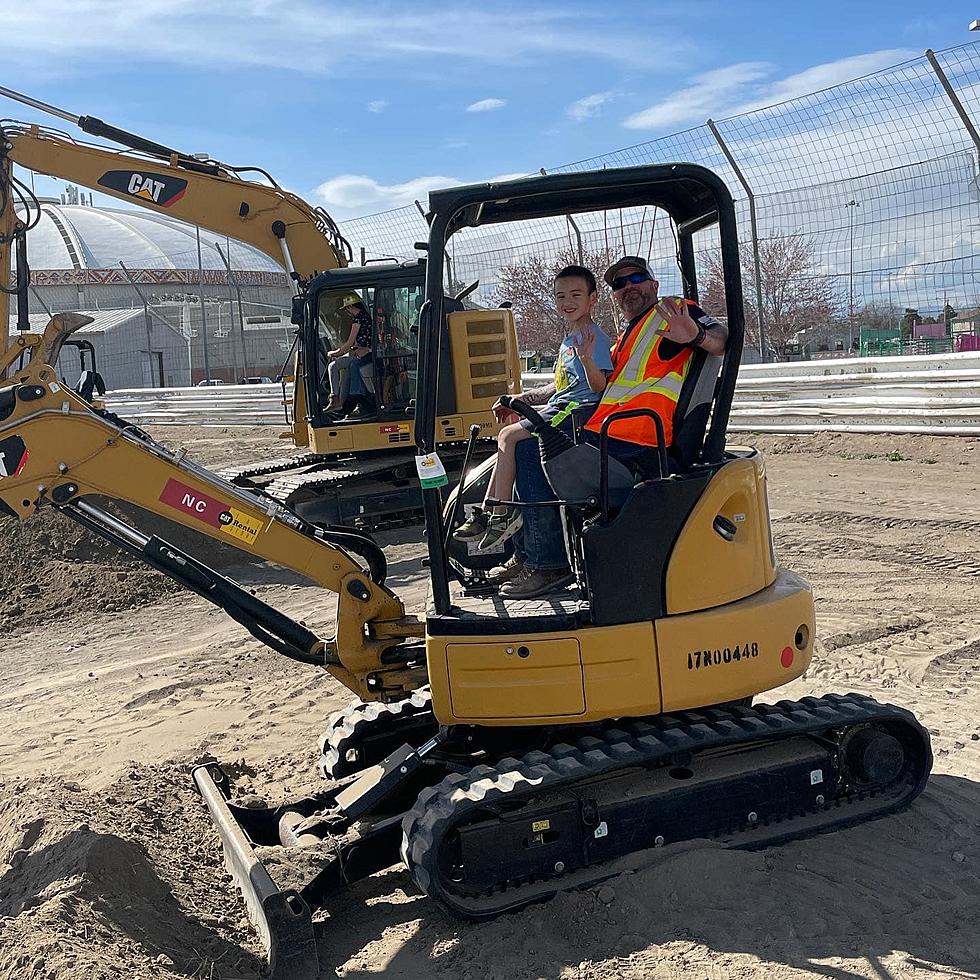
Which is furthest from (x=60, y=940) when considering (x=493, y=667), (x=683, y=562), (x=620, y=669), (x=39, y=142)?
(x=39, y=142)

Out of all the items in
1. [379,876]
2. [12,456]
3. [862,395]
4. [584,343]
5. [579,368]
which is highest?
[584,343]

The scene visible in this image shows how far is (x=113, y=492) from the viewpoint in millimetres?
5066

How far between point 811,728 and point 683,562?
915 mm

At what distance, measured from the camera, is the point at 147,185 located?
10375 mm

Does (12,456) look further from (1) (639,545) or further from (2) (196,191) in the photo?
(2) (196,191)

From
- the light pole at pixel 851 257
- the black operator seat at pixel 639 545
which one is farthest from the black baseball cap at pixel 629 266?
the light pole at pixel 851 257

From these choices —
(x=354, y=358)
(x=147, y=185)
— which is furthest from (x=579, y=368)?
(x=147, y=185)

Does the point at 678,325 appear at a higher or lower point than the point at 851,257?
lower

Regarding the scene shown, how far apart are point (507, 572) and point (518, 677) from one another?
69 cm

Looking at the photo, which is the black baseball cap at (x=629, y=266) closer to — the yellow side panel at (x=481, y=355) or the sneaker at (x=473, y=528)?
the sneaker at (x=473, y=528)

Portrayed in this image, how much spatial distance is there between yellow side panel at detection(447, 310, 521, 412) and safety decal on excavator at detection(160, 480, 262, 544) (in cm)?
606

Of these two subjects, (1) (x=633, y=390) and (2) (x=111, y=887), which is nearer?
(2) (x=111, y=887)

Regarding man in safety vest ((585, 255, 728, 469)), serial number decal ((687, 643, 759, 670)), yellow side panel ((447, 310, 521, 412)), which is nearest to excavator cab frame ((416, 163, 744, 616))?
man in safety vest ((585, 255, 728, 469))

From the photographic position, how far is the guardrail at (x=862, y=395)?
12594 millimetres
